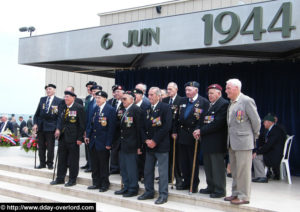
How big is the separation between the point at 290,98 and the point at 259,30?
2.35 metres

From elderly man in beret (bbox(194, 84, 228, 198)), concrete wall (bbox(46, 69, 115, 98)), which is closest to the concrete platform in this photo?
elderly man in beret (bbox(194, 84, 228, 198))

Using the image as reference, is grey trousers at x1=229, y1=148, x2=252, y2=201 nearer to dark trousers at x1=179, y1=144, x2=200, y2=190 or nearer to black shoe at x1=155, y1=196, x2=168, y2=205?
dark trousers at x1=179, y1=144, x2=200, y2=190

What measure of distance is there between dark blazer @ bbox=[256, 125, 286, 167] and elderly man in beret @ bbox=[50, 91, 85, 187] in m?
3.35

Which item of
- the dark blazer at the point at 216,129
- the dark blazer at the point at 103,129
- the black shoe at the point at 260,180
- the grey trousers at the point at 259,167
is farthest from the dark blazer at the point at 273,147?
the dark blazer at the point at 103,129

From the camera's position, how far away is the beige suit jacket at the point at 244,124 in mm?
4652

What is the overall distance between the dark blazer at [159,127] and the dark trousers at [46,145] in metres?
2.77

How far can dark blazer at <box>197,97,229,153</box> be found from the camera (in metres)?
4.98

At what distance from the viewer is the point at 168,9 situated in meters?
11.1

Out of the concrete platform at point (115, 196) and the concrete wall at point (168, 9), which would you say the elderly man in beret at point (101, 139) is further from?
the concrete wall at point (168, 9)

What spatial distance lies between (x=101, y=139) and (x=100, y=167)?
44cm

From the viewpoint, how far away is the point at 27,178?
22.6 ft

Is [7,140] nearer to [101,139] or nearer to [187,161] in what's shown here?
[101,139]

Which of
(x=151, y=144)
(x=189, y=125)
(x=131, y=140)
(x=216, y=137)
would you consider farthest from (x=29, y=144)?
(x=216, y=137)

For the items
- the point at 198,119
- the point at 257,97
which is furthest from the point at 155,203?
the point at 257,97
